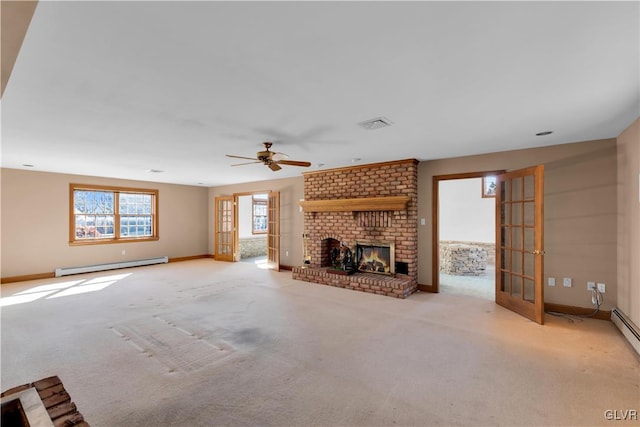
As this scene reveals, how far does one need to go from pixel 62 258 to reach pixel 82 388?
5977mm

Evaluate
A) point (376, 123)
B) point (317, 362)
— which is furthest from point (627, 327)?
point (376, 123)

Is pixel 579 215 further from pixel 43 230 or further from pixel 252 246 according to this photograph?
pixel 43 230

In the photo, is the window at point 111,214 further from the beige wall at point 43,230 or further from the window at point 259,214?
the window at point 259,214

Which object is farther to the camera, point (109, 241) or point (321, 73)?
point (109, 241)

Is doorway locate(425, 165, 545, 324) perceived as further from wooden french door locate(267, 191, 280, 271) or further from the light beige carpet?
wooden french door locate(267, 191, 280, 271)

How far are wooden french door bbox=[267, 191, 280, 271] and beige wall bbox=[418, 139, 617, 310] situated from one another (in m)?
5.19

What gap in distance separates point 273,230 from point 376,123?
5087 millimetres

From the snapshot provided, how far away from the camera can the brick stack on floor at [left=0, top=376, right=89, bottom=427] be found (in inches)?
40.2

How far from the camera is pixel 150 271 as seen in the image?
7.16 m

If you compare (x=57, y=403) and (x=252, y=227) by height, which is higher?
(x=252, y=227)

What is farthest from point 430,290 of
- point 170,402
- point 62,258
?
point 62,258

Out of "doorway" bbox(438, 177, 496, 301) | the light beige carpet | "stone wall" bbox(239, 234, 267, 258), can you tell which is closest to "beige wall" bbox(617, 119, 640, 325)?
the light beige carpet

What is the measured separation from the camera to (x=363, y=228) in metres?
5.84

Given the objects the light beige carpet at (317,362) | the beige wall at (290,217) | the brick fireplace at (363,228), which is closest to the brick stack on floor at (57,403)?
the light beige carpet at (317,362)
